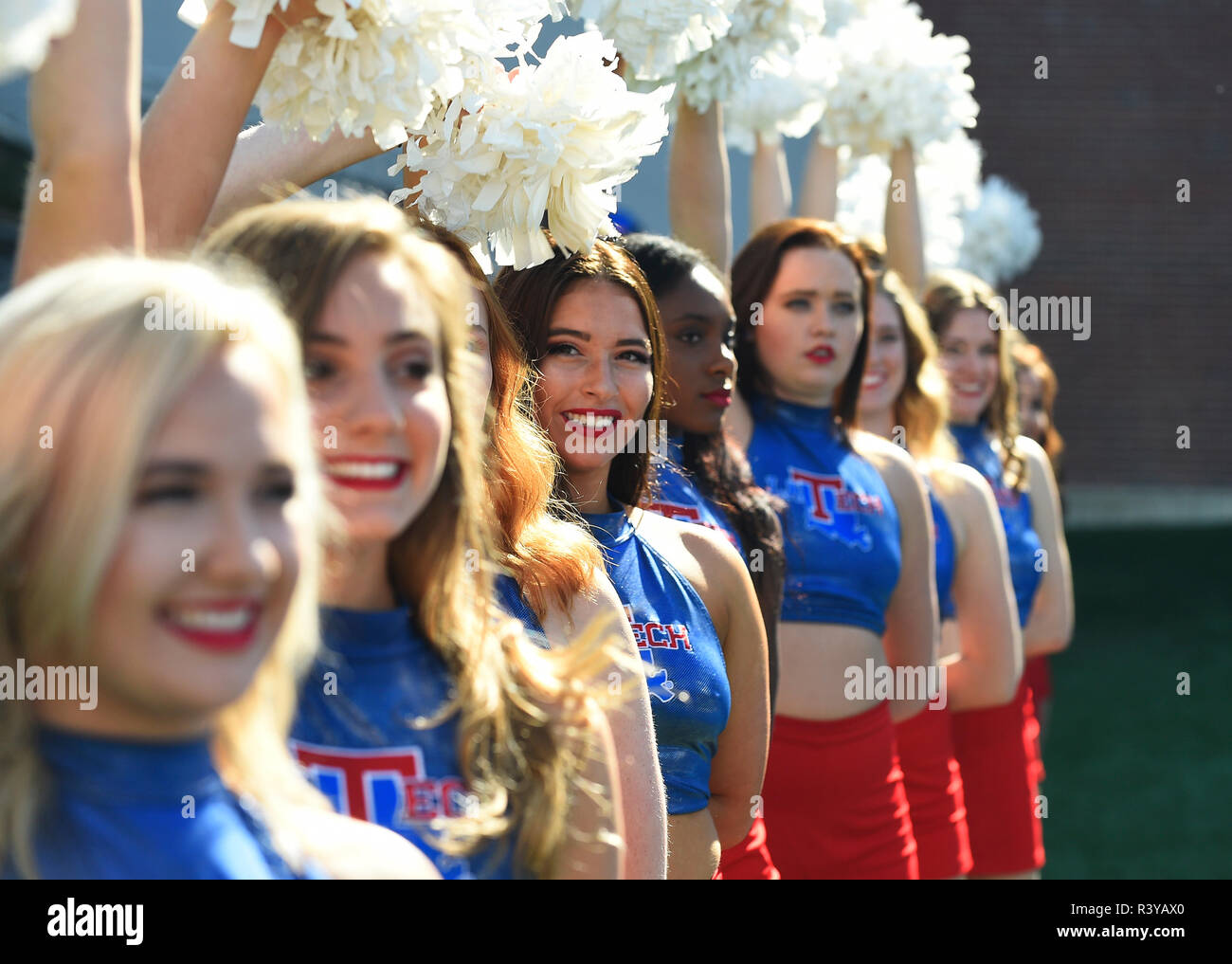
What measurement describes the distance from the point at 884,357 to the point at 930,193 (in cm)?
163

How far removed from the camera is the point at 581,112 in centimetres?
200

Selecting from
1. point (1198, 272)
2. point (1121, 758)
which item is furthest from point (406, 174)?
point (1198, 272)

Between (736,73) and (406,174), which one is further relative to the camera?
(736,73)

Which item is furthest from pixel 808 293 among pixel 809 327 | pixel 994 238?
pixel 994 238

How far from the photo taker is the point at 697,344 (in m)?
3.01

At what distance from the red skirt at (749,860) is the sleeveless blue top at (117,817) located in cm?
175

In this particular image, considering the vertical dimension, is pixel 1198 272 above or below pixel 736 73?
above

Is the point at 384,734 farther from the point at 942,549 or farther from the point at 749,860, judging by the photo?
the point at 942,549

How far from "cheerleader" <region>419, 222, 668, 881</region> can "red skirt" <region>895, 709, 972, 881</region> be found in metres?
1.93

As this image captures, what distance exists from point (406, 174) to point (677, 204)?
1413mm

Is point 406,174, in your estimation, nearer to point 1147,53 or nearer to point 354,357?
point 354,357

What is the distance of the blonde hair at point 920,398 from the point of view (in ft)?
14.7
